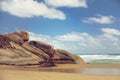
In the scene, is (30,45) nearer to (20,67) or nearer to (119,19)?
(20,67)

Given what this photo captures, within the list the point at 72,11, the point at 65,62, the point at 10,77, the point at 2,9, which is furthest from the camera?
the point at 65,62

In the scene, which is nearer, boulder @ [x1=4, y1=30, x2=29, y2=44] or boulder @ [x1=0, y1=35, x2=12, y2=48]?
boulder @ [x1=4, y1=30, x2=29, y2=44]

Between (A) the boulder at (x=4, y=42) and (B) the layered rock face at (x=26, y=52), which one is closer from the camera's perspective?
(B) the layered rock face at (x=26, y=52)

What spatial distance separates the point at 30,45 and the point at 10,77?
1.73 metres

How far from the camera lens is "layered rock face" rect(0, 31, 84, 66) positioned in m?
4.65

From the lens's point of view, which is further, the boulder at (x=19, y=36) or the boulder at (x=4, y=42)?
the boulder at (x=4, y=42)

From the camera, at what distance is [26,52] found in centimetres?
489

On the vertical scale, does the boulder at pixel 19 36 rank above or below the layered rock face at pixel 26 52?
above

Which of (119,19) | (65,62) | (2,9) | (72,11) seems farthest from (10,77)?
(65,62)

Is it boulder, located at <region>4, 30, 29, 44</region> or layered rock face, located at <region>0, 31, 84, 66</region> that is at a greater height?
boulder, located at <region>4, 30, 29, 44</region>

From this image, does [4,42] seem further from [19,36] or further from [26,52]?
[26,52]

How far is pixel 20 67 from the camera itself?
4.66 m

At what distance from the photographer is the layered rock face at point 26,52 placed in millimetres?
4654

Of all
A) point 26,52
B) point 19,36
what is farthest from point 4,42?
point 26,52
